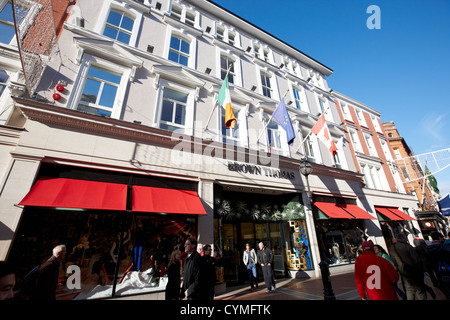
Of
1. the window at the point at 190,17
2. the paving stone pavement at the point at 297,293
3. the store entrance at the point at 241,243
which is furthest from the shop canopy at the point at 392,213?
the window at the point at 190,17

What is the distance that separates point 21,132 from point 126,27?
796 cm

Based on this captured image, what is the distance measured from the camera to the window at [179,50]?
11227 mm

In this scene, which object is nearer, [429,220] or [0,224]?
[0,224]

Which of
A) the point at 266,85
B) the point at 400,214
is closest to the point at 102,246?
the point at 266,85

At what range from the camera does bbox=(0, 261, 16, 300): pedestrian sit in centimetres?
207

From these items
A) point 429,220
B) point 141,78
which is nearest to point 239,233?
point 141,78

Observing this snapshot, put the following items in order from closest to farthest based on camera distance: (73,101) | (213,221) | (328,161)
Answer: (73,101), (213,221), (328,161)

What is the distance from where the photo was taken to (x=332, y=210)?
36.6 ft

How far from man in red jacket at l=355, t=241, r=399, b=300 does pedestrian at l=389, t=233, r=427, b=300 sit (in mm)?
1355

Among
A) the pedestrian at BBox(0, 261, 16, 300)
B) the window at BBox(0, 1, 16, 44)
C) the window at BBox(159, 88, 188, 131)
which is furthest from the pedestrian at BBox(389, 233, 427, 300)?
the window at BBox(0, 1, 16, 44)

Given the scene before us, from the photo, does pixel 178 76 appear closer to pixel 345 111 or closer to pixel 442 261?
pixel 442 261

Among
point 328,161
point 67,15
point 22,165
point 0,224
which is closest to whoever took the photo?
point 0,224
